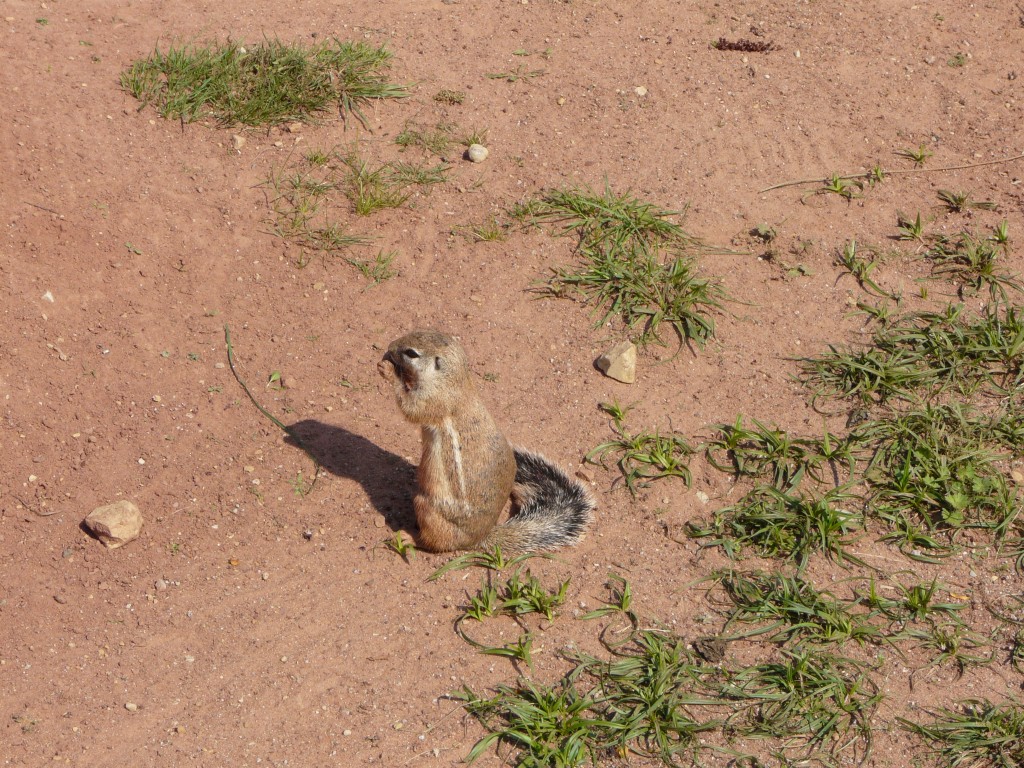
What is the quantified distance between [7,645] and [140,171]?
10.4ft

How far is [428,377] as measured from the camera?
440cm

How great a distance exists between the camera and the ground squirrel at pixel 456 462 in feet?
14.4

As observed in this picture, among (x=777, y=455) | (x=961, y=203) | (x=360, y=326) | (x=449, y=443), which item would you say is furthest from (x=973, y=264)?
(x=360, y=326)

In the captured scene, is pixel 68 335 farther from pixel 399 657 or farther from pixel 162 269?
pixel 399 657

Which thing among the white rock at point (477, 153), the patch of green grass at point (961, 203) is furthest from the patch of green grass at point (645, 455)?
the patch of green grass at point (961, 203)

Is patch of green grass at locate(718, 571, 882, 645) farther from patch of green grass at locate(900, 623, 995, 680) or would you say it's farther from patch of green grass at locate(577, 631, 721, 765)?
patch of green grass at locate(577, 631, 721, 765)

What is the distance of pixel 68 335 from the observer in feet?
17.3

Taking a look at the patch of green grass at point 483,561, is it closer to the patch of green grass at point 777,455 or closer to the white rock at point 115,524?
the patch of green grass at point 777,455

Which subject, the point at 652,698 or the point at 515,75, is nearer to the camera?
the point at 652,698

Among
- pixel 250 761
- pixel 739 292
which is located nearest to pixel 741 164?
pixel 739 292

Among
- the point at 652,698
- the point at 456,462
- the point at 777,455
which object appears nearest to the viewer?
→ the point at 652,698

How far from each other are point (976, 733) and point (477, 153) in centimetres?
451

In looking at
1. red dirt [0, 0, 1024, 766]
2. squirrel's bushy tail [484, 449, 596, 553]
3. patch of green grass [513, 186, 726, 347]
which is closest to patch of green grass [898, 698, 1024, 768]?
red dirt [0, 0, 1024, 766]

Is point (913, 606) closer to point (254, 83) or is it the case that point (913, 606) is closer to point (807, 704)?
point (807, 704)
